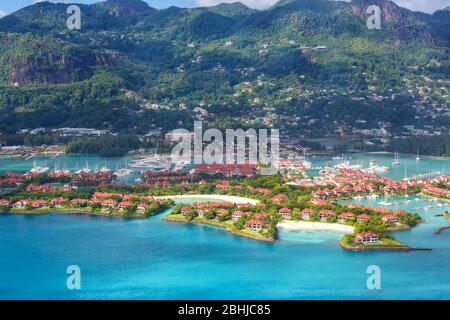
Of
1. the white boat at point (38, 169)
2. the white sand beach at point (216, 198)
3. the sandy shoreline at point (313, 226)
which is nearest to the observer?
the sandy shoreline at point (313, 226)

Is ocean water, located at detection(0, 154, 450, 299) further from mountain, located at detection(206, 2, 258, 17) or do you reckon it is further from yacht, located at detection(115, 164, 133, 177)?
mountain, located at detection(206, 2, 258, 17)

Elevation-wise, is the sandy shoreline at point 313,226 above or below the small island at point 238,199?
below

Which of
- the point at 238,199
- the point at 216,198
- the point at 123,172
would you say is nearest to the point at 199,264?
the point at 238,199

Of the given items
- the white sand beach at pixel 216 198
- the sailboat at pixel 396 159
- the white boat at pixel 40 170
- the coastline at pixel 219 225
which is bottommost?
the coastline at pixel 219 225

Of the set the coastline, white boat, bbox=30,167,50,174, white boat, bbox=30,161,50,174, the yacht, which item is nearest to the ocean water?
the coastline

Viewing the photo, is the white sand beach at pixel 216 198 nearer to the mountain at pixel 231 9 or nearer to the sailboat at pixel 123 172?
the sailboat at pixel 123 172

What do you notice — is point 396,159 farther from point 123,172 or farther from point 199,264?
point 199,264

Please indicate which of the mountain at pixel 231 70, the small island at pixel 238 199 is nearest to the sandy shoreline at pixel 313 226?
the small island at pixel 238 199
